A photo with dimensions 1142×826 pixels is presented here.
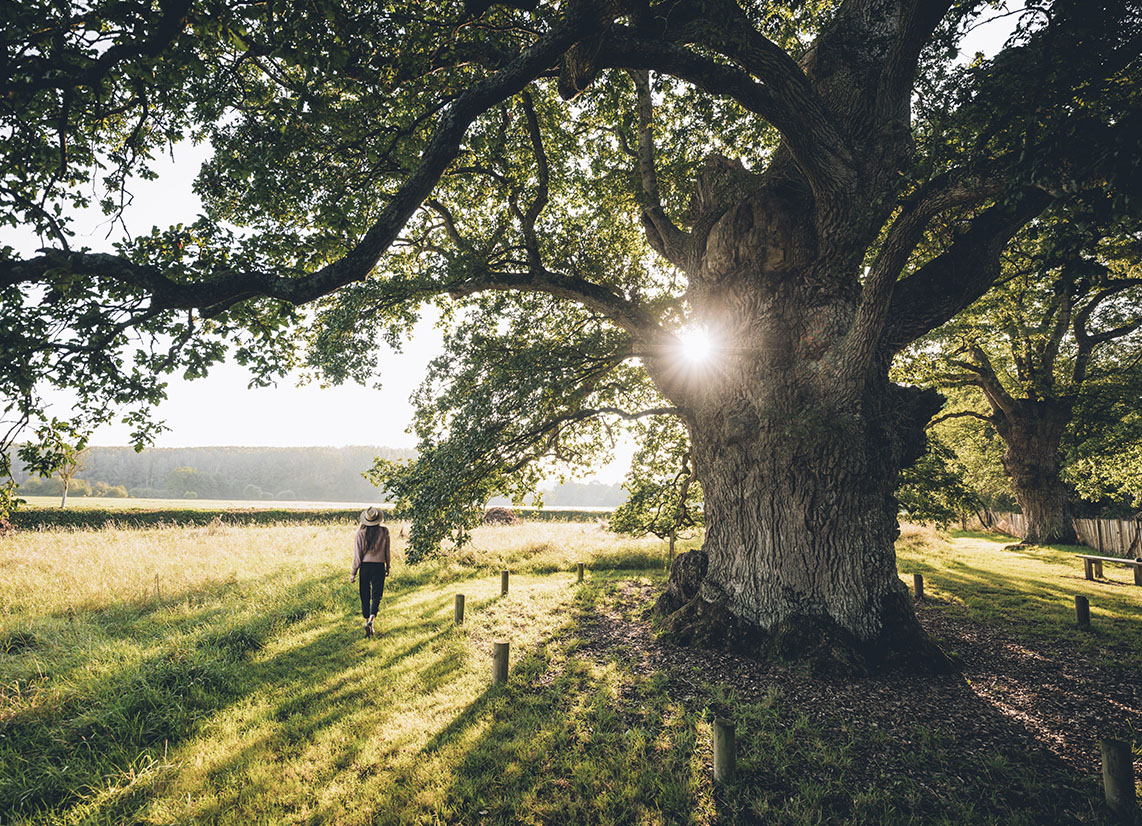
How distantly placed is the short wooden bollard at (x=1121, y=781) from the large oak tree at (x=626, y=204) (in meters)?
2.47

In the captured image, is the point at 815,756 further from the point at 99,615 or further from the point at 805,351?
the point at 99,615

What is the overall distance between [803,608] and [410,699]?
18.1 feet

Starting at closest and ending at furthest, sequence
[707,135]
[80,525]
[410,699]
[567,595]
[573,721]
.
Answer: [573,721]
[410,699]
[707,135]
[567,595]
[80,525]

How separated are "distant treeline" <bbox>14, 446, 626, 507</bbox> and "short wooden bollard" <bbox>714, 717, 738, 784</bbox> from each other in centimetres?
7639

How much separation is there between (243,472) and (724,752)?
113488mm

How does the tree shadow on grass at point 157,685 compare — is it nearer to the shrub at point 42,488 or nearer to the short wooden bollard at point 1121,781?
the short wooden bollard at point 1121,781

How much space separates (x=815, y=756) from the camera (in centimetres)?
433

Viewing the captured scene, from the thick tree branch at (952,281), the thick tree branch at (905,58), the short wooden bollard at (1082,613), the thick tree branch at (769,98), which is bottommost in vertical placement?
the short wooden bollard at (1082,613)

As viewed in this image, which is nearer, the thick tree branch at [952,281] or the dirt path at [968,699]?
the dirt path at [968,699]

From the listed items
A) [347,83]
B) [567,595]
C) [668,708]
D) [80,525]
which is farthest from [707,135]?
[80,525]

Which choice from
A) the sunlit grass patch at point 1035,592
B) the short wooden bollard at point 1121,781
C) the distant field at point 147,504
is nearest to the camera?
the short wooden bollard at point 1121,781

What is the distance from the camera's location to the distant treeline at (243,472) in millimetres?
80062

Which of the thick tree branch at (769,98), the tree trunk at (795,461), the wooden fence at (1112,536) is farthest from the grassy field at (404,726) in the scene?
the wooden fence at (1112,536)

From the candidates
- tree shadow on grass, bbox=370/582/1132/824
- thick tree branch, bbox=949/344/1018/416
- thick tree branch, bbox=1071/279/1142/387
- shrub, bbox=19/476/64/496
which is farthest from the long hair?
shrub, bbox=19/476/64/496
